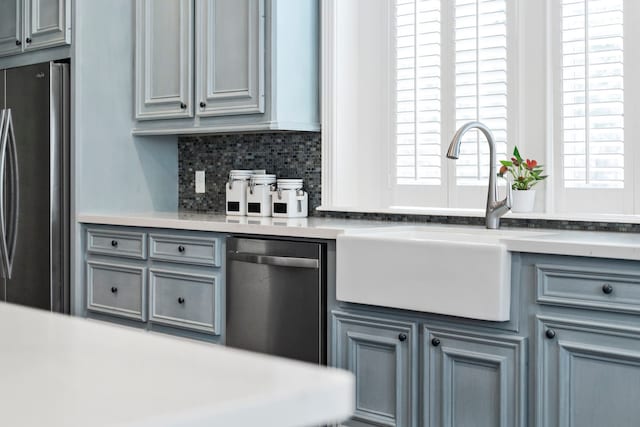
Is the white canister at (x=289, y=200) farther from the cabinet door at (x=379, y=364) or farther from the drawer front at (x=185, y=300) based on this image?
the cabinet door at (x=379, y=364)

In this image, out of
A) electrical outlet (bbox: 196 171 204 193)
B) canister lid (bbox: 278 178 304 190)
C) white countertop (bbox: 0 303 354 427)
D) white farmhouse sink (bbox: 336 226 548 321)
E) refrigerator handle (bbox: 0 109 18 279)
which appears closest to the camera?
white countertop (bbox: 0 303 354 427)

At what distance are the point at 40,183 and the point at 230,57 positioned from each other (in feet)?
3.71

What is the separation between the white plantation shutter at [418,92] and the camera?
344 cm

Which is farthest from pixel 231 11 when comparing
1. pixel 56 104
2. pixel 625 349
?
pixel 625 349

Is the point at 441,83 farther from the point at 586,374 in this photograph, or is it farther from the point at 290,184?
the point at 586,374

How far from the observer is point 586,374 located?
2.29 metres

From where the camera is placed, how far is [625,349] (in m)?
2.22

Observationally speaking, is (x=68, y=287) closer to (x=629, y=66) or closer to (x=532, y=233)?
(x=532, y=233)

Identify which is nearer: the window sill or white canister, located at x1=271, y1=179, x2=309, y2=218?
the window sill

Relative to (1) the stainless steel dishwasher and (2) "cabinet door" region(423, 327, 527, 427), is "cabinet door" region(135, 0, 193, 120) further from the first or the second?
(2) "cabinet door" region(423, 327, 527, 427)

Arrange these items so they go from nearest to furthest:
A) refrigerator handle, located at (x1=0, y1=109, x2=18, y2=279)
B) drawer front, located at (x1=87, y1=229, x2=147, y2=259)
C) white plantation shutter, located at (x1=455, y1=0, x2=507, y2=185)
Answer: white plantation shutter, located at (x1=455, y1=0, x2=507, y2=185), drawer front, located at (x1=87, y1=229, x2=147, y2=259), refrigerator handle, located at (x1=0, y1=109, x2=18, y2=279)

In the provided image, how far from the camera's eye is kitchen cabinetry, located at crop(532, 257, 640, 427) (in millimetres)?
2217

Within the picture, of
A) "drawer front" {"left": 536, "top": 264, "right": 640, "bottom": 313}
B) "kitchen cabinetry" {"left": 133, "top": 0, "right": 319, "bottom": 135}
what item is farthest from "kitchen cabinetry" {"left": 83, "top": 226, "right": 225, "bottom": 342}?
"drawer front" {"left": 536, "top": 264, "right": 640, "bottom": 313}

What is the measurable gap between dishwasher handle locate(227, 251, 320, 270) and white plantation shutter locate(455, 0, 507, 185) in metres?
0.82
